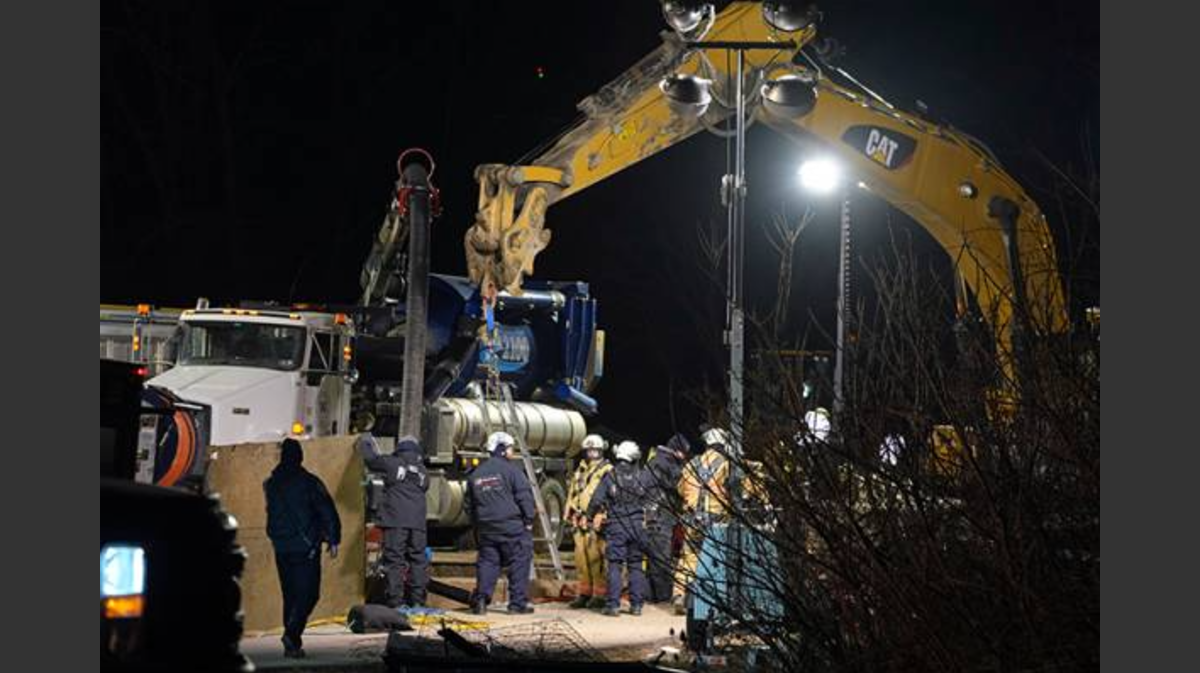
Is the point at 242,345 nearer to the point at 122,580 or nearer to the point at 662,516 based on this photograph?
the point at 662,516

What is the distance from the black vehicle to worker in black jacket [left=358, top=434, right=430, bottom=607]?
42.3ft

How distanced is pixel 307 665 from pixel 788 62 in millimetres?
8023

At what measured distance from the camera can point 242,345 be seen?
74.0 ft

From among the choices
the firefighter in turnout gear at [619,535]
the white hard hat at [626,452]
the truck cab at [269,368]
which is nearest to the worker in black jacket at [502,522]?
the firefighter in turnout gear at [619,535]

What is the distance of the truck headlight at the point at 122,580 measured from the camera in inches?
212

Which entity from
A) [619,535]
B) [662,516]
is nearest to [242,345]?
[619,535]

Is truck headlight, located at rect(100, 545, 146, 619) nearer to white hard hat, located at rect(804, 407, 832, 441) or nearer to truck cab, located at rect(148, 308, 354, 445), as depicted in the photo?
white hard hat, located at rect(804, 407, 832, 441)

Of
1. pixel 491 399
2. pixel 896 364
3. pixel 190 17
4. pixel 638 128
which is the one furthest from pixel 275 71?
pixel 896 364

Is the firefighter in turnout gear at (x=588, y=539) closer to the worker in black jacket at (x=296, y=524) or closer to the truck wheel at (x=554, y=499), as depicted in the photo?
the worker in black jacket at (x=296, y=524)

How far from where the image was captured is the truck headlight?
17.7 feet

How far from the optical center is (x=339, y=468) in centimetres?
1862

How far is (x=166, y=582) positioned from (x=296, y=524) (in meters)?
10.5

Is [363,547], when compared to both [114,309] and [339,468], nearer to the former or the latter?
[339,468]

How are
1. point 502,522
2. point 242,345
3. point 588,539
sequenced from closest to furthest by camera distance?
point 502,522 → point 588,539 → point 242,345
